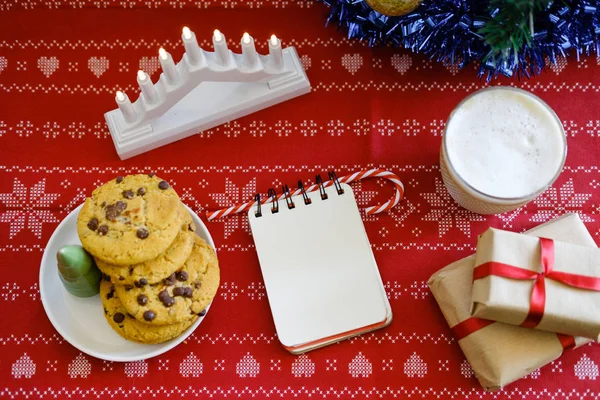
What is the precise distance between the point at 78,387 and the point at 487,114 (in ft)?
2.73

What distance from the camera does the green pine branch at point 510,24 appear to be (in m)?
0.98

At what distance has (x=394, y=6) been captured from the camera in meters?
1.08

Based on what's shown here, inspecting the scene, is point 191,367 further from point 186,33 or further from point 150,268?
point 186,33

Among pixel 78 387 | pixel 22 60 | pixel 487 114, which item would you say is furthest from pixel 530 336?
pixel 22 60

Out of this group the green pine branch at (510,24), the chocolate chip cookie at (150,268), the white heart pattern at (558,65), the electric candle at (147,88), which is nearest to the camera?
the green pine branch at (510,24)

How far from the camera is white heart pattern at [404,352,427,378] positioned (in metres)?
1.21

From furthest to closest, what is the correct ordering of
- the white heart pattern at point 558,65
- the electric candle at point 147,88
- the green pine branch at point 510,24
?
the white heart pattern at point 558,65, the electric candle at point 147,88, the green pine branch at point 510,24

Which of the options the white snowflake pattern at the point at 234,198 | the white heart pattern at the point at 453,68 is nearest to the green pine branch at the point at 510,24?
the white heart pattern at the point at 453,68

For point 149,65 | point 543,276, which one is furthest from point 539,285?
point 149,65

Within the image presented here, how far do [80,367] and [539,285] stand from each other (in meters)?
0.77

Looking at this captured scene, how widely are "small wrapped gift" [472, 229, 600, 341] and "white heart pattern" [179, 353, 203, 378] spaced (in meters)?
0.48

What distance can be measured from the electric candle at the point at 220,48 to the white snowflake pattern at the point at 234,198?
0.71ft

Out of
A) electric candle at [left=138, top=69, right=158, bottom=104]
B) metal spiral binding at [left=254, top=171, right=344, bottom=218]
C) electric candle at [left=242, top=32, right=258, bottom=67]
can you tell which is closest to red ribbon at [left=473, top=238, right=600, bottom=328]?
metal spiral binding at [left=254, top=171, right=344, bottom=218]

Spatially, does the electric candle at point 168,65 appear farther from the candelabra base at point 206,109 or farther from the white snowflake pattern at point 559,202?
the white snowflake pattern at point 559,202
